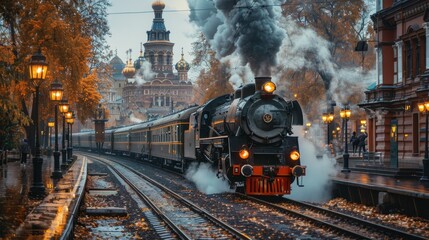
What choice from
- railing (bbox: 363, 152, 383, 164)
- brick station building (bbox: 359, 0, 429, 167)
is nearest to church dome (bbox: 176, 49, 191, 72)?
brick station building (bbox: 359, 0, 429, 167)

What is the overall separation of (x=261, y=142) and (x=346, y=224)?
233 inches

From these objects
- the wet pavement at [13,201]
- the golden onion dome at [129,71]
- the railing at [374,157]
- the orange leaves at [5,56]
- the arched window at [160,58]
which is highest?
the arched window at [160,58]

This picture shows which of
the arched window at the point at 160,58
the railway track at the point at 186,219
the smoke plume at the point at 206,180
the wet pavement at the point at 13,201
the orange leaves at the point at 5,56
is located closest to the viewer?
the wet pavement at the point at 13,201

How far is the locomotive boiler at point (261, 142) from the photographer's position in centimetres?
2128

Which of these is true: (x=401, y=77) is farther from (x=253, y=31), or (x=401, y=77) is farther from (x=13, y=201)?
(x=13, y=201)

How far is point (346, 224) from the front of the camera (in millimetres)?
16125

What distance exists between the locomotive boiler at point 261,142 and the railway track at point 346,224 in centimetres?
105

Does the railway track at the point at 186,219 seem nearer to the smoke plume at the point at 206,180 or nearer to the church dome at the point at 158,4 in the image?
the smoke plume at the point at 206,180

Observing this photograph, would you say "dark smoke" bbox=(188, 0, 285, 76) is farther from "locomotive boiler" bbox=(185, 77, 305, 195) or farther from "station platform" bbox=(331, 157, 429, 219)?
"station platform" bbox=(331, 157, 429, 219)

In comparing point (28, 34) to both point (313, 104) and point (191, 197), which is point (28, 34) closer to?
point (191, 197)

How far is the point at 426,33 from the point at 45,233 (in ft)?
82.7

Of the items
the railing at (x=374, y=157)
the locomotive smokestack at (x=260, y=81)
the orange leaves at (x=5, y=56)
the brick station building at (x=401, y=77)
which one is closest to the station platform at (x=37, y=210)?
the orange leaves at (x=5, y=56)

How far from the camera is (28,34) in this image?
98.6ft

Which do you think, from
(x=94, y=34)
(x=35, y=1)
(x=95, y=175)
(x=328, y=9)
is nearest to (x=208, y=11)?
(x=35, y=1)
